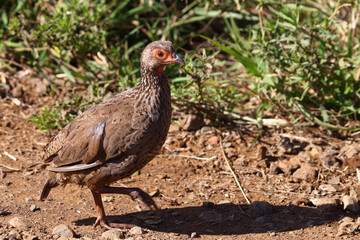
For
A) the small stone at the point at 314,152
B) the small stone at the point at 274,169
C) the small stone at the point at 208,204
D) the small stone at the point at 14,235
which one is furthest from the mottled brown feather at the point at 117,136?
the small stone at the point at 314,152

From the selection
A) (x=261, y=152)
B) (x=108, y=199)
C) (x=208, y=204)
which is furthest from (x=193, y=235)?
(x=261, y=152)

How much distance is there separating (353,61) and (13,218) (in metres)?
3.95

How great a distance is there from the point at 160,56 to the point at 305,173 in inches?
77.8

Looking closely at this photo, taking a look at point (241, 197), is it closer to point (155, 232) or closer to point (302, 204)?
point (302, 204)

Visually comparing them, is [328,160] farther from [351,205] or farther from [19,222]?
[19,222]

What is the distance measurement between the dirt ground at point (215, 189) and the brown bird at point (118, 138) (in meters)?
0.34

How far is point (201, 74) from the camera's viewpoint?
556 cm

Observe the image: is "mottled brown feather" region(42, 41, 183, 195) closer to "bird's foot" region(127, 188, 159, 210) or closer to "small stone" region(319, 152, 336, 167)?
"bird's foot" region(127, 188, 159, 210)

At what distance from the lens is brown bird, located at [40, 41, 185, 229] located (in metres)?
4.27

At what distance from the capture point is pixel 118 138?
4.27m

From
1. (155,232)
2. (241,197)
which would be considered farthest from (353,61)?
(155,232)

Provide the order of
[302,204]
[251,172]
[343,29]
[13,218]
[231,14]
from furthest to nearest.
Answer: [231,14]
[343,29]
[251,172]
[302,204]
[13,218]

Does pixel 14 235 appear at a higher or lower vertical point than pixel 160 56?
lower

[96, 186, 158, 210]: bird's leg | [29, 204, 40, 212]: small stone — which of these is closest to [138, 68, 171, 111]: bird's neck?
[96, 186, 158, 210]: bird's leg
